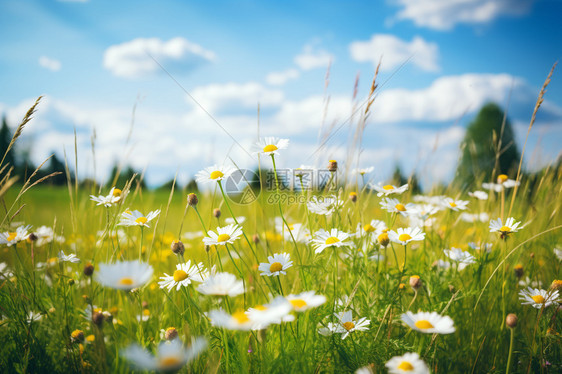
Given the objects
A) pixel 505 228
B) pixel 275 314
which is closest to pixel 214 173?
pixel 275 314

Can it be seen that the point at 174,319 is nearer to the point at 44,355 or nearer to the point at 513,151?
the point at 44,355

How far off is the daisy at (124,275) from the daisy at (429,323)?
0.74 metres

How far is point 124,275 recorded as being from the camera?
0.82m

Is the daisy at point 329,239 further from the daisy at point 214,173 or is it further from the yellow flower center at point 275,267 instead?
the daisy at point 214,173

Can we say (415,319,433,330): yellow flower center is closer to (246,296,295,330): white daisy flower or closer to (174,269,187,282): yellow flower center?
(246,296,295,330): white daisy flower

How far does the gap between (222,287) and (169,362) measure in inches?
11.7

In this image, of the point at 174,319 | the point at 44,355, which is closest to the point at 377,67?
the point at 174,319

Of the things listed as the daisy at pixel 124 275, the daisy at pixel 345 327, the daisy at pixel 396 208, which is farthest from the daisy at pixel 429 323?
the daisy at pixel 124 275

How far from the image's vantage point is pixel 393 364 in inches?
34.3

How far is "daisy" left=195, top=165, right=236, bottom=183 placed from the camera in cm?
139

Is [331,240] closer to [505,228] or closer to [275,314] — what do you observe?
[275,314]

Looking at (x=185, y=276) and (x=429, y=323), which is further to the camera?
(x=185, y=276)

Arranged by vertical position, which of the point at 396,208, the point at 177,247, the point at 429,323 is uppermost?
the point at 396,208

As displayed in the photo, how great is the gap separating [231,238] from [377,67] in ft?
3.99
